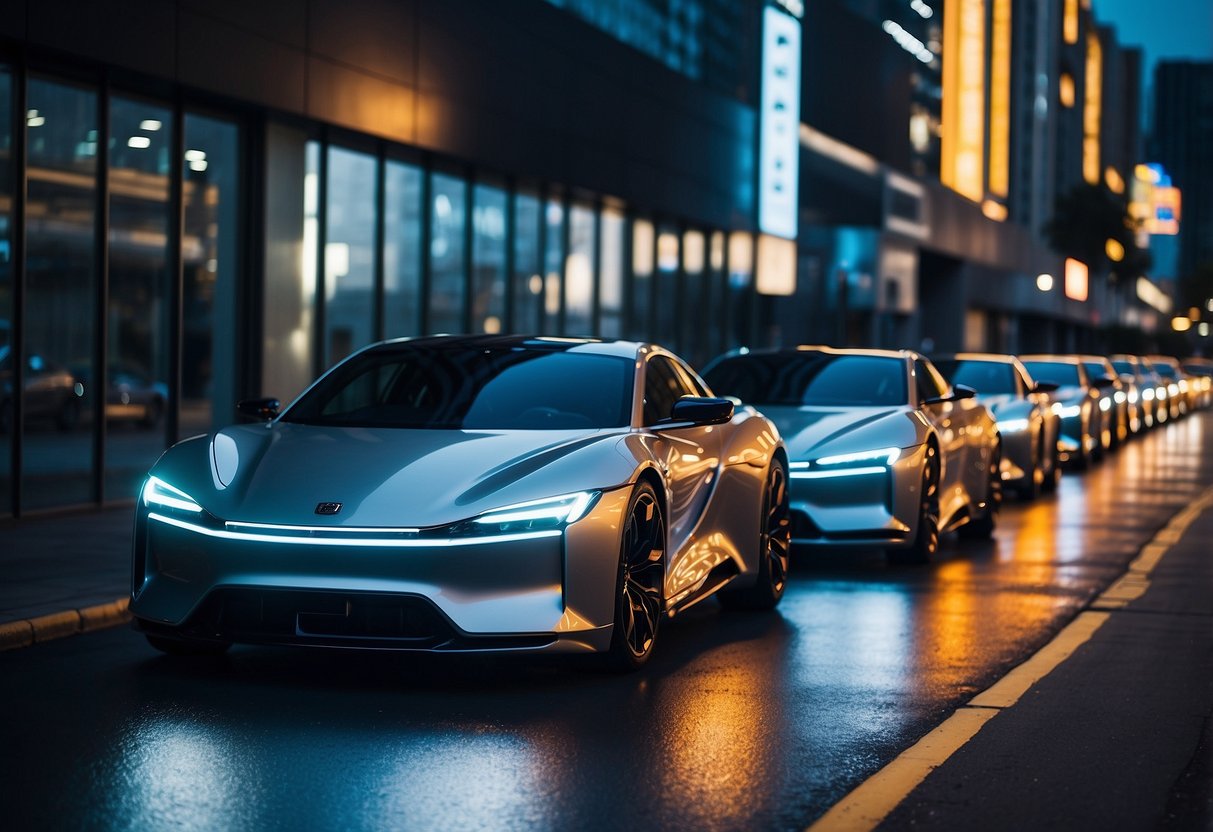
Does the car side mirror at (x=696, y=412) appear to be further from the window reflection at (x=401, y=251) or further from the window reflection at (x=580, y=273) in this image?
the window reflection at (x=580, y=273)

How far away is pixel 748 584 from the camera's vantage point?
9.43 metres

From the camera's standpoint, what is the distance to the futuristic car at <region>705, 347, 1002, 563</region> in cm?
1182

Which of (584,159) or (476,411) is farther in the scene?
(584,159)

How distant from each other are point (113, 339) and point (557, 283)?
10.7 metres

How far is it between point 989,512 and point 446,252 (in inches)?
374

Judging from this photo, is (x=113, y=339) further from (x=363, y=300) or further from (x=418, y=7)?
(x=418, y=7)

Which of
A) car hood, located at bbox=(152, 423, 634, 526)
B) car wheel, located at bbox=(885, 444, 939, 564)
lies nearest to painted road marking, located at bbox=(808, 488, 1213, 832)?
car wheel, located at bbox=(885, 444, 939, 564)

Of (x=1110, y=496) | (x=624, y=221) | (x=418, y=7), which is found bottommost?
(x=1110, y=496)

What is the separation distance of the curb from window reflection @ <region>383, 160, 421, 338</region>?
1167 cm

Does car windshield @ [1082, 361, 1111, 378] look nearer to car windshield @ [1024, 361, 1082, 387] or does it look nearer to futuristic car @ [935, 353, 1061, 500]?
car windshield @ [1024, 361, 1082, 387]

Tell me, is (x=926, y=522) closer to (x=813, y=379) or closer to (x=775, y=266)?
(x=813, y=379)

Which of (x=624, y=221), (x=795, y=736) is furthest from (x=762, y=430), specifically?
(x=624, y=221)

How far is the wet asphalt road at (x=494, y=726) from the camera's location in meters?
5.25

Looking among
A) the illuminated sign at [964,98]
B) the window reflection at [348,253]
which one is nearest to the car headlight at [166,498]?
the window reflection at [348,253]
